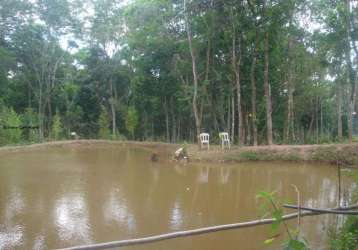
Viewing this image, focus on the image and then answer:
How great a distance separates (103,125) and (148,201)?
1763 cm

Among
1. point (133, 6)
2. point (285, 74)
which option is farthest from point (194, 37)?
point (285, 74)

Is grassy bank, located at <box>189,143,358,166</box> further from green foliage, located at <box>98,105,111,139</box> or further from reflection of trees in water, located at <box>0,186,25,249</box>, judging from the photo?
green foliage, located at <box>98,105,111,139</box>

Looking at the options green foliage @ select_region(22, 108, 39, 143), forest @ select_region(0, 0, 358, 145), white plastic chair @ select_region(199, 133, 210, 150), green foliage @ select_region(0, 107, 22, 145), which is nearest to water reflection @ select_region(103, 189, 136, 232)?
white plastic chair @ select_region(199, 133, 210, 150)

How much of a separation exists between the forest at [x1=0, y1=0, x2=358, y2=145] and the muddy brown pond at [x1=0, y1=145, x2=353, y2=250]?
492 centimetres

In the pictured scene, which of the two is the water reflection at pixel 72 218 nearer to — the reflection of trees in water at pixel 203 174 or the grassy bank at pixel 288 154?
the reflection of trees in water at pixel 203 174

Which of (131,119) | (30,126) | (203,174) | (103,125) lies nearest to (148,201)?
(203,174)

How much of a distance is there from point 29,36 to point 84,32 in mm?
3777

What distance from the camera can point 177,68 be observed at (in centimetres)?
1812

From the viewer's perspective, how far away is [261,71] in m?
16.6

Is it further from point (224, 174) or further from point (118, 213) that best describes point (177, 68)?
point (118, 213)

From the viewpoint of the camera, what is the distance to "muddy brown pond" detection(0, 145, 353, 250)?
438 cm

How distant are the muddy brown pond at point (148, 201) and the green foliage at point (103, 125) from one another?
442 inches

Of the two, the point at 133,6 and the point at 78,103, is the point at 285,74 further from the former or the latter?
the point at 78,103

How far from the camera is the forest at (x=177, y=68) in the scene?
13.9 metres
